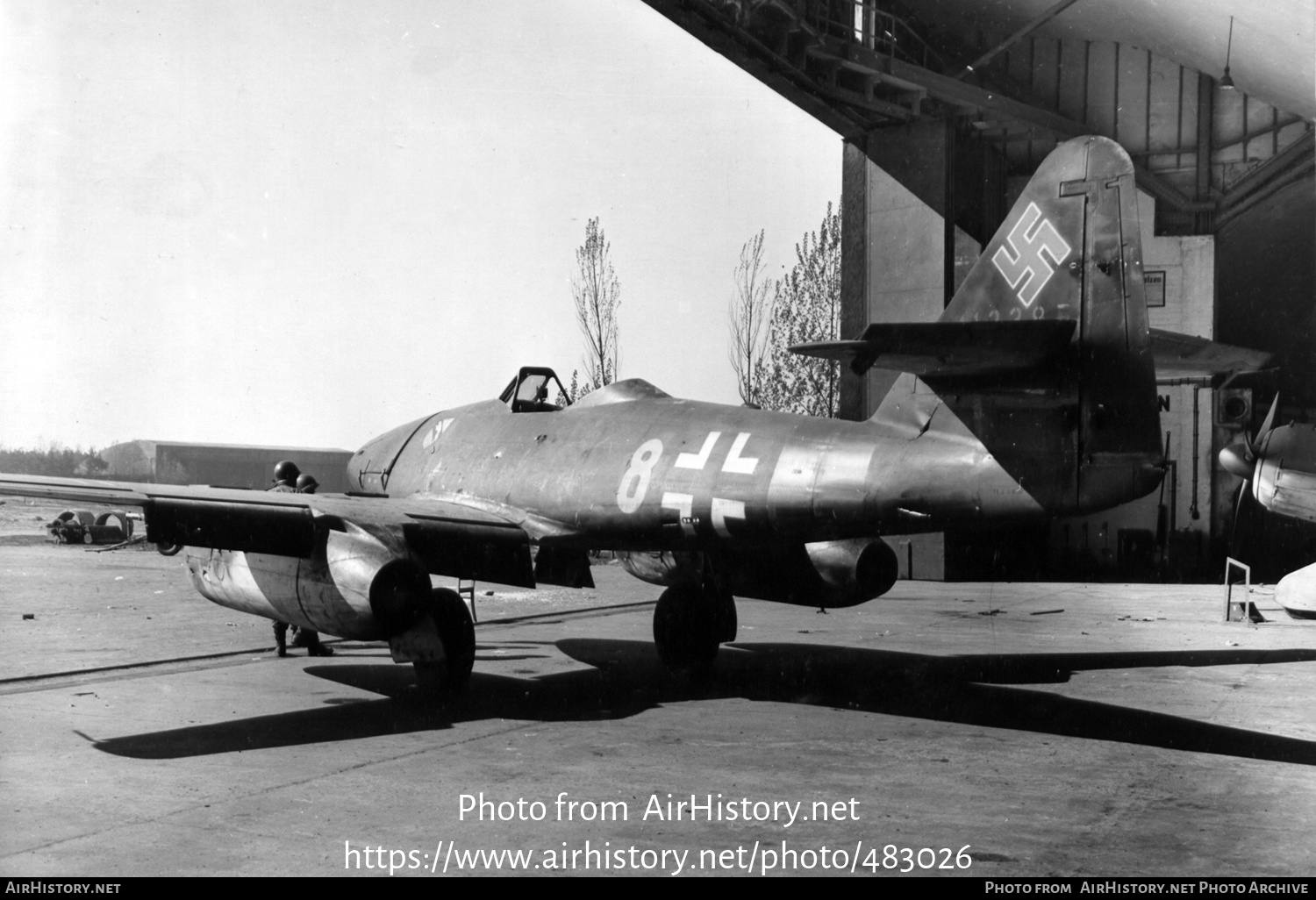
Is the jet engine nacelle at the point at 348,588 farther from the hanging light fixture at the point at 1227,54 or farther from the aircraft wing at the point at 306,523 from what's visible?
the hanging light fixture at the point at 1227,54

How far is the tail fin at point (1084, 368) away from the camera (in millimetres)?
7512

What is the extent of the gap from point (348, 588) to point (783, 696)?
3949mm

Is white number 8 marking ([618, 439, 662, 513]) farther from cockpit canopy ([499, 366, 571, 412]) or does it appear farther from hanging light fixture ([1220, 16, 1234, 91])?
hanging light fixture ([1220, 16, 1234, 91])

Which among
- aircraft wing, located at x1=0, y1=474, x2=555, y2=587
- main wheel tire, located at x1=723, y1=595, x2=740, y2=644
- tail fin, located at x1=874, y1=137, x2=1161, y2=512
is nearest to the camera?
tail fin, located at x1=874, y1=137, x2=1161, y2=512

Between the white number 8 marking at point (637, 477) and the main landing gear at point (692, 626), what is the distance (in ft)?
5.67

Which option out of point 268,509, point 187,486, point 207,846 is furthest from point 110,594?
point 207,846

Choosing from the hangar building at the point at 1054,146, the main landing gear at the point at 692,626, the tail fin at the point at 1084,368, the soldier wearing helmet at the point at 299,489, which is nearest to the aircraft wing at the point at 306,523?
the main landing gear at the point at 692,626

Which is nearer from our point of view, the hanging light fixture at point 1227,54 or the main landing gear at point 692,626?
the main landing gear at point 692,626

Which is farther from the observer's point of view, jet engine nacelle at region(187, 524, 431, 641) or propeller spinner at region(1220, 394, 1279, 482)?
propeller spinner at region(1220, 394, 1279, 482)

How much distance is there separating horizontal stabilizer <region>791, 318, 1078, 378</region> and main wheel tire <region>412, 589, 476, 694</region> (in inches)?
163

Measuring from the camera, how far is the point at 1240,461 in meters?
16.7

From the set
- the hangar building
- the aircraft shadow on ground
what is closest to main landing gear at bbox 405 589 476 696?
the aircraft shadow on ground

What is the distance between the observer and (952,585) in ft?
77.6

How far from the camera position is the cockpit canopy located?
11797 millimetres
